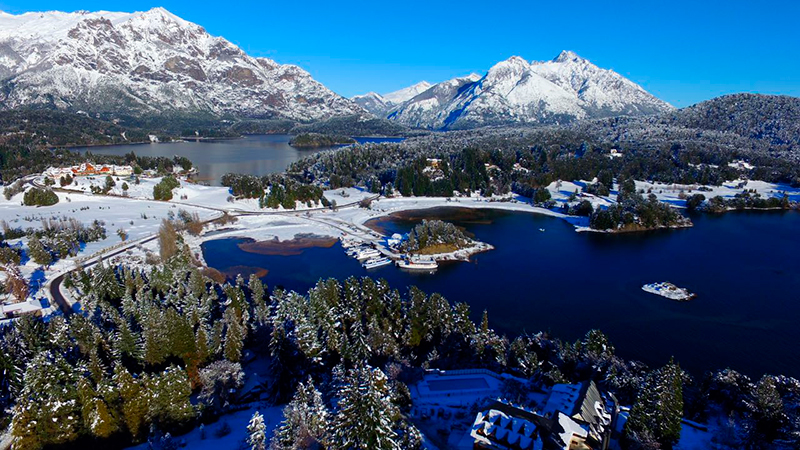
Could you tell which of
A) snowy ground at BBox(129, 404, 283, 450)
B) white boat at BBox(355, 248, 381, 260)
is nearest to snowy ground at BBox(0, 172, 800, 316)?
white boat at BBox(355, 248, 381, 260)

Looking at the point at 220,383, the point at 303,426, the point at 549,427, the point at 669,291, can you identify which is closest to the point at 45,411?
the point at 220,383

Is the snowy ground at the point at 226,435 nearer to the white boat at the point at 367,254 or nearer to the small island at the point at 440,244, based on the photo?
the white boat at the point at 367,254

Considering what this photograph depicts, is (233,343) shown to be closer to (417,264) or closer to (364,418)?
(364,418)

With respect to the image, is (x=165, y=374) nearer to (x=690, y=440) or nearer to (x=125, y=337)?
(x=125, y=337)

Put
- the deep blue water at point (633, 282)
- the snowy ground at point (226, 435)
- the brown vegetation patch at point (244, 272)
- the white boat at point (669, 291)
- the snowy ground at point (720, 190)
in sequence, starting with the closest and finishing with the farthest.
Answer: the snowy ground at point (226, 435), the deep blue water at point (633, 282), the white boat at point (669, 291), the brown vegetation patch at point (244, 272), the snowy ground at point (720, 190)

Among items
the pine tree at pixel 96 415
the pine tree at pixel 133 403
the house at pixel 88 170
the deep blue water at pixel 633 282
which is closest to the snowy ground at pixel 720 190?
the deep blue water at pixel 633 282

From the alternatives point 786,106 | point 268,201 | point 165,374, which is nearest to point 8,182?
point 268,201

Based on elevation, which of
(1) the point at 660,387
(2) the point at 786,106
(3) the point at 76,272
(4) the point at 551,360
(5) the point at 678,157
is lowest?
(3) the point at 76,272

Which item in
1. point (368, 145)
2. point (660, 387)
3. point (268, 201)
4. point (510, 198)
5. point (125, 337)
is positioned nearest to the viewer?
point (660, 387)
